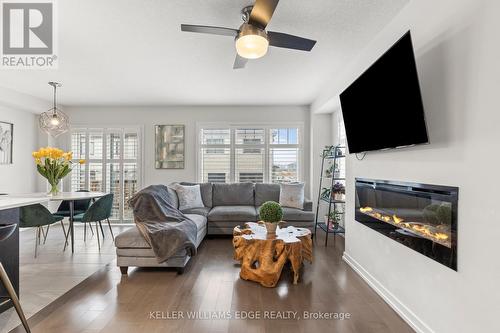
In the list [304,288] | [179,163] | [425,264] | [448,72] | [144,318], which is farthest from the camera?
[179,163]

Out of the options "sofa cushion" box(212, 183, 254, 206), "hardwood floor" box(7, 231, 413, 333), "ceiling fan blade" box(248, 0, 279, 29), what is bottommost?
"hardwood floor" box(7, 231, 413, 333)

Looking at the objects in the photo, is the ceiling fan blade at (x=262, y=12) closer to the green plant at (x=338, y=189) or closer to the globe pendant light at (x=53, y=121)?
the green plant at (x=338, y=189)

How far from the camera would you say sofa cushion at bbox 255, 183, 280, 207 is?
5.32 metres

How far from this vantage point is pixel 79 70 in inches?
146

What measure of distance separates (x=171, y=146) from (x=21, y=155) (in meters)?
2.80

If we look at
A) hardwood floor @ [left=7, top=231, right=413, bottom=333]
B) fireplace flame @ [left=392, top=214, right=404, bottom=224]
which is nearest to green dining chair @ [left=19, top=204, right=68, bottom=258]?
hardwood floor @ [left=7, top=231, right=413, bottom=333]

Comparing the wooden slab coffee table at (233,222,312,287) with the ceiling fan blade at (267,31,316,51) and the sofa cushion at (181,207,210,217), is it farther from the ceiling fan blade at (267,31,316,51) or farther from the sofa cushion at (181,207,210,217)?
the ceiling fan blade at (267,31,316,51)

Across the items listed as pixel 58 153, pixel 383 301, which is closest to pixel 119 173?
pixel 58 153

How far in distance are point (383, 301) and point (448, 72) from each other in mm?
1995

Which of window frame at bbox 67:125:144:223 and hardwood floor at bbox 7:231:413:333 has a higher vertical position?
window frame at bbox 67:125:144:223

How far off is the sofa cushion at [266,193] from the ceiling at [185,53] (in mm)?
1734

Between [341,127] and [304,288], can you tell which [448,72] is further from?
[341,127]

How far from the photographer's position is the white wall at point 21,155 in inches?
191

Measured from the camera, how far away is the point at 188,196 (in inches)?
196
